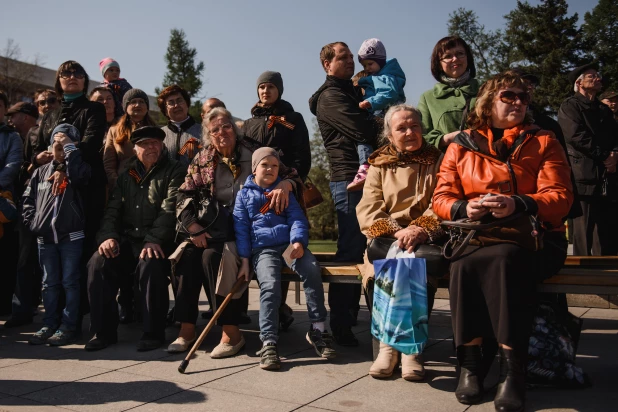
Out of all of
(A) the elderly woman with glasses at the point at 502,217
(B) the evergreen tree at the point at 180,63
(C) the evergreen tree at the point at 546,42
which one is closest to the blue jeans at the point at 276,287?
(A) the elderly woman with glasses at the point at 502,217

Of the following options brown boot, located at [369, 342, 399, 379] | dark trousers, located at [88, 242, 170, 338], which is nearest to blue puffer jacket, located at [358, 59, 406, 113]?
brown boot, located at [369, 342, 399, 379]

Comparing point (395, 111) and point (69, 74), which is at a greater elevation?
point (69, 74)

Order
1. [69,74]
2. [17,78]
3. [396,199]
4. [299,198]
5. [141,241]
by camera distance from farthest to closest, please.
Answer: [17,78] → [69,74] → [141,241] → [299,198] → [396,199]

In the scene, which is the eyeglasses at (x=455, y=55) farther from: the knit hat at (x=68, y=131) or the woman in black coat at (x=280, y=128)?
the knit hat at (x=68, y=131)

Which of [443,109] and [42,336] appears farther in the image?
[42,336]

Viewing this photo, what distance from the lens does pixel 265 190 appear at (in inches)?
200

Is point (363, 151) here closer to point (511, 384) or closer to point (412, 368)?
point (412, 368)

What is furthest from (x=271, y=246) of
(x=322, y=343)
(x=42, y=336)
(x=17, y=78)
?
(x=17, y=78)

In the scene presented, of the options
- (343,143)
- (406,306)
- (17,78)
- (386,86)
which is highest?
(17,78)

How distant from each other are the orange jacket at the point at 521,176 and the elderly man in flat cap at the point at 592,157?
10.1ft

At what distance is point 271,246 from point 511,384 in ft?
7.36

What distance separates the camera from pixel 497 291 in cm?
357

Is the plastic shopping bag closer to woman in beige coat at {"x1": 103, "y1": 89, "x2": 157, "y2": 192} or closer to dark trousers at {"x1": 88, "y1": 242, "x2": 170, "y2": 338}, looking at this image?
dark trousers at {"x1": 88, "y1": 242, "x2": 170, "y2": 338}

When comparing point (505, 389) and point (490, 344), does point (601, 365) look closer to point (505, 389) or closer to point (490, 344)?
point (490, 344)
